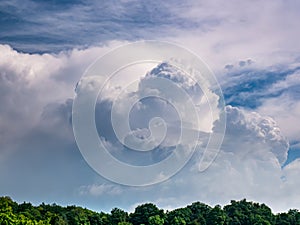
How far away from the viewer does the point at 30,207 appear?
86750 mm

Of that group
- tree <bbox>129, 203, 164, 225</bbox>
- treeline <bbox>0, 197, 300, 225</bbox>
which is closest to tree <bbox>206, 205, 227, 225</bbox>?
treeline <bbox>0, 197, 300, 225</bbox>

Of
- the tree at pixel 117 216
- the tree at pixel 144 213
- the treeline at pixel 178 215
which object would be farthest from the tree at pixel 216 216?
the tree at pixel 117 216

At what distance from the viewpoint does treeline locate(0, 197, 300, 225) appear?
8725 centimetres

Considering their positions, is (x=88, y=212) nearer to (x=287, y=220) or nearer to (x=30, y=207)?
(x=30, y=207)

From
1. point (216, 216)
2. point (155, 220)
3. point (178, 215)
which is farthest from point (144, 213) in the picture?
point (216, 216)

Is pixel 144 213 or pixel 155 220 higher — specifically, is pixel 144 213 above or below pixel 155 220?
above

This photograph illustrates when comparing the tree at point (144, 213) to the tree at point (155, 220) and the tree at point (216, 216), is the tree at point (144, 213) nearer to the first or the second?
the tree at point (155, 220)

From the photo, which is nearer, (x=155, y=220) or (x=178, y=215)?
(x=155, y=220)

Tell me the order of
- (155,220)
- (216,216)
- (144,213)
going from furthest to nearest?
(144,213)
(216,216)
(155,220)

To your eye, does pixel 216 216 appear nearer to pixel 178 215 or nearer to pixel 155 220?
pixel 178 215

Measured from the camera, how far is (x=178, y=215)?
94750 millimetres

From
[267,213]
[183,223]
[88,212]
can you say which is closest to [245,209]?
[267,213]

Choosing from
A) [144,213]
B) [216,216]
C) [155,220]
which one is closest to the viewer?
[155,220]

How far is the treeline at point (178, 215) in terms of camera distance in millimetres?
87250
